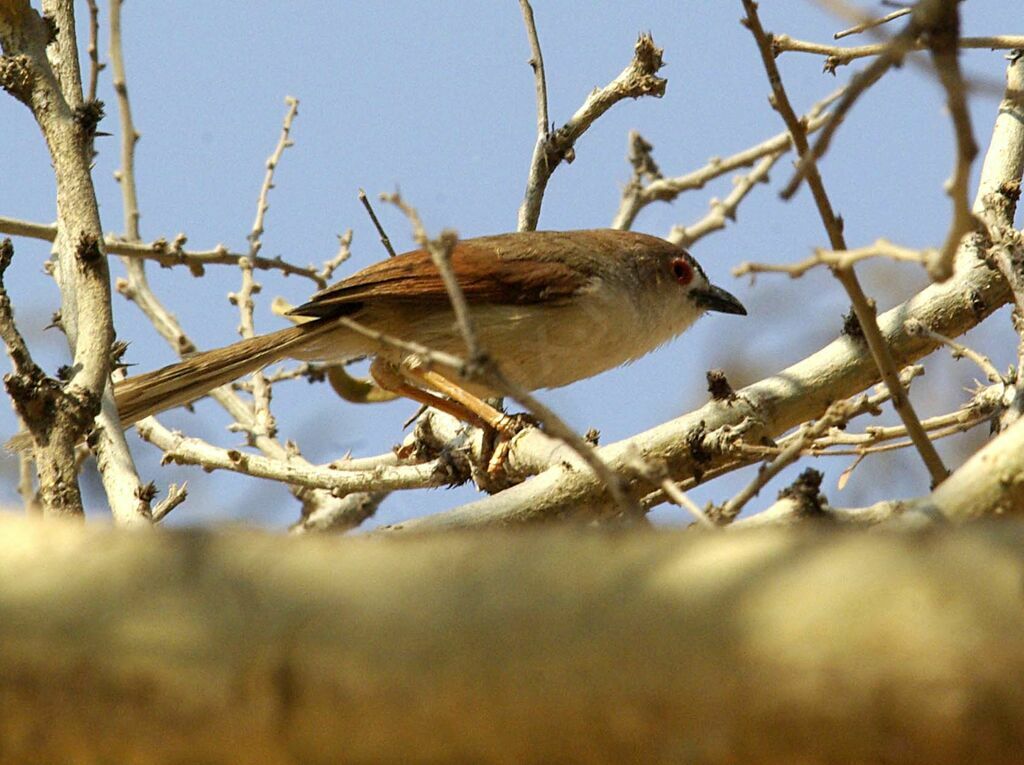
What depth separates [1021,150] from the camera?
5348 millimetres

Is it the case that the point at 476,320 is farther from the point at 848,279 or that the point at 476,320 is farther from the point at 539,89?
the point at 848,279

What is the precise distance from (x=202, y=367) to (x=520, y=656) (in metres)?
5.00

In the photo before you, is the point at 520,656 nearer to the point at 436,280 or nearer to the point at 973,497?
the point at 973,497

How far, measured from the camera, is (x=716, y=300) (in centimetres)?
850

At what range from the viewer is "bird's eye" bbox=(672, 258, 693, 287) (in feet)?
27.2

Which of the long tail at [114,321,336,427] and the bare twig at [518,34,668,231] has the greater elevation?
the bare twig at [518,34,668,231]

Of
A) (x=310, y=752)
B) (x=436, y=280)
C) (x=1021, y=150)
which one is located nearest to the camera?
(x=310, y=752)

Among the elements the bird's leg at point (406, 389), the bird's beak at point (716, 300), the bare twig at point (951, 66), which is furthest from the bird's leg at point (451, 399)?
the bare twig at point (951, 66)

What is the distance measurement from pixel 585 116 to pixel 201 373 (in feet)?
7.82

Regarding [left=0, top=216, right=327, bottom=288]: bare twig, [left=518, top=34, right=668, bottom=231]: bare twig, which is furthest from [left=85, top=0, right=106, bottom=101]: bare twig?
[left=518, top=34, right=668, bottom=231]: bare twig

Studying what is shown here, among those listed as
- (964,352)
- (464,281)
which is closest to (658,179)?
(464,281)

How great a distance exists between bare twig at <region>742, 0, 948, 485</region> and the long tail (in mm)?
3845

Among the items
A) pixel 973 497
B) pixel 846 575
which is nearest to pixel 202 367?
pixel 973 497

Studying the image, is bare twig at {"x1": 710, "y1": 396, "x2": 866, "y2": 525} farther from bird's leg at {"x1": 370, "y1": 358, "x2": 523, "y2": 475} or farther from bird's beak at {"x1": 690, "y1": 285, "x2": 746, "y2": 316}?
bird's beak at {"x1": 690, "y1": 285, "x2": 746, "y2": 316}
